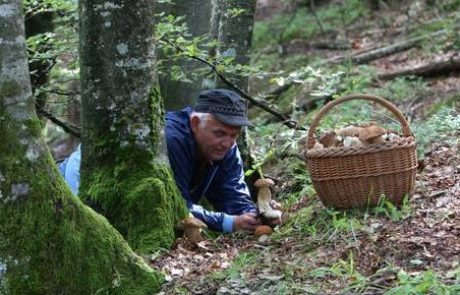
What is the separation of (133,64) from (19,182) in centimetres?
120

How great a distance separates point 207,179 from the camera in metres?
5.57

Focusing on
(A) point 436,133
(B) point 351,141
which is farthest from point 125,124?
(A) point 436,133

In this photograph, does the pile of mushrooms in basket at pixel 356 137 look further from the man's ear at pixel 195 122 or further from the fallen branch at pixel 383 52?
the fallen branch at pixel 383 52

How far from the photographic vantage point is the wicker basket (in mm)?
4538

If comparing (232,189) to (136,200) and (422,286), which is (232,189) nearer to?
(136,200)

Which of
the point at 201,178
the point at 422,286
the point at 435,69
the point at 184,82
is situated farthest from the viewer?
the point at 435,69

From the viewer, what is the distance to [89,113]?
4.83 metres

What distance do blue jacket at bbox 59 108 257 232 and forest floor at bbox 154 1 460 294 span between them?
0.76 feet

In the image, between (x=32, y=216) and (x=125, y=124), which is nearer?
(x=32, y=216)

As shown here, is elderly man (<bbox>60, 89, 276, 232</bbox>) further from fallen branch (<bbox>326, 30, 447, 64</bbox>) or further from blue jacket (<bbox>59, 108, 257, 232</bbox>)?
fallen branch (<bbox>326, 30, 447, 64</bbox>)

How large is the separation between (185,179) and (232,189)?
0.52 meters

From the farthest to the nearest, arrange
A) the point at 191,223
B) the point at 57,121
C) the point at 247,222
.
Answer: the point at 57,121, the point at 247,222, the point at 191,223

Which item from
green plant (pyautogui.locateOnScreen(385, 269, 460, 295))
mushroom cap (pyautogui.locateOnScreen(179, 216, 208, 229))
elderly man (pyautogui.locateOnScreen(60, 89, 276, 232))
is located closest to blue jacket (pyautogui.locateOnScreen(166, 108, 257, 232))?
elderly man (pyautogui.locateOnScreen(60, 89, 276, 232))

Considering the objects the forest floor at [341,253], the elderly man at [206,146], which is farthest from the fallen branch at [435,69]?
the elderly man at [206,146]
